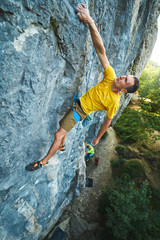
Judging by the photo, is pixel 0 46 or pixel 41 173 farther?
pixel 41 173

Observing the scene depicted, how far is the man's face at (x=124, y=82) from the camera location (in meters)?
2.98

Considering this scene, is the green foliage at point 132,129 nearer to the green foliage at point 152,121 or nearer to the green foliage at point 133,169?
the green foliage at point 152,121

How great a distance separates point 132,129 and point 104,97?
12.4 metres

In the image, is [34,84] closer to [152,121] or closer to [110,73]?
[110,73]

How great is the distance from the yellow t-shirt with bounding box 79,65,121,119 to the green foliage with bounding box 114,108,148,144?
9.49 metres

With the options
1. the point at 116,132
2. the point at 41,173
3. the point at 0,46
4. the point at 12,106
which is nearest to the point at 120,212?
the point at 41,173

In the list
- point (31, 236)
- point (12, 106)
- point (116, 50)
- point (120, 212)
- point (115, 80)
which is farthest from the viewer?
point (120, 212)

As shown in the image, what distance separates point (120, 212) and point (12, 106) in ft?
25.6

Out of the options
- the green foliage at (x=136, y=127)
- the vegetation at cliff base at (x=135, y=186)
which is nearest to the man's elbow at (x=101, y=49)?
the vegetation at cliff base at (x=135, y=186)

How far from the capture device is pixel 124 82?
300cm

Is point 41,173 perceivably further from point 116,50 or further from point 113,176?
point 113,176

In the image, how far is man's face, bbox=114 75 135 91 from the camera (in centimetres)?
298

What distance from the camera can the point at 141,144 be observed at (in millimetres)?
13680

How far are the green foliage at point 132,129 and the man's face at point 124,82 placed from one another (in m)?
9.64
